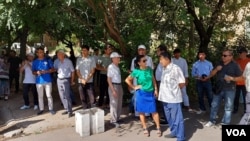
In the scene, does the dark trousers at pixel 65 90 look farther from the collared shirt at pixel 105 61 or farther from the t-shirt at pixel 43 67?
the collared shirt at pixel 105 61

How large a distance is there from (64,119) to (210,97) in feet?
12.0

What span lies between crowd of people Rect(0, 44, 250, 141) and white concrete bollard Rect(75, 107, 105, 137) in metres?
0.50

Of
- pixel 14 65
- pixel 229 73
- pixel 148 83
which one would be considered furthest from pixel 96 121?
pixel 14 65

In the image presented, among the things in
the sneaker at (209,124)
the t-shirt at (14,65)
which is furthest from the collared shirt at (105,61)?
the t-shirt at (14,65)

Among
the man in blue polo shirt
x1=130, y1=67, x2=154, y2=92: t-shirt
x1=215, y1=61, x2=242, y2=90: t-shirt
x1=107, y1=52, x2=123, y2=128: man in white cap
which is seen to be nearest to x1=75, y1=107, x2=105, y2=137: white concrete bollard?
x1=107, y1=52, x2=123, y2=128: man in white cap

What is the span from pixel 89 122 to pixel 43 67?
95.3 inches

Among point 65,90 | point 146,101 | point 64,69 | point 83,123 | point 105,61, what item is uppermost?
point 105,61

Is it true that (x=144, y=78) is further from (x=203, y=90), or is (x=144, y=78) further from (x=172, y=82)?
(x=203, y=90)

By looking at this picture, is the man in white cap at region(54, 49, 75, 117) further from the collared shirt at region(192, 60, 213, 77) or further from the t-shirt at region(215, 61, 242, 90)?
the t-shirt at region(215, 61, 242, 90)

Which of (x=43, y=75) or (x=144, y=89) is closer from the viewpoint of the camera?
(x=144, y=89)

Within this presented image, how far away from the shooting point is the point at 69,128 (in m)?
7.48

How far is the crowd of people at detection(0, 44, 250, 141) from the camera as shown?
6.43 metres

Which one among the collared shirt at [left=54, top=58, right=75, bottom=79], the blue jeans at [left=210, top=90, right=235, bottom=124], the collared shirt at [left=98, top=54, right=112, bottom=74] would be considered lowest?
the blue jeans at [left=210, top=90, right=235, bottom=124]

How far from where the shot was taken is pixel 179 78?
631 centimetres
